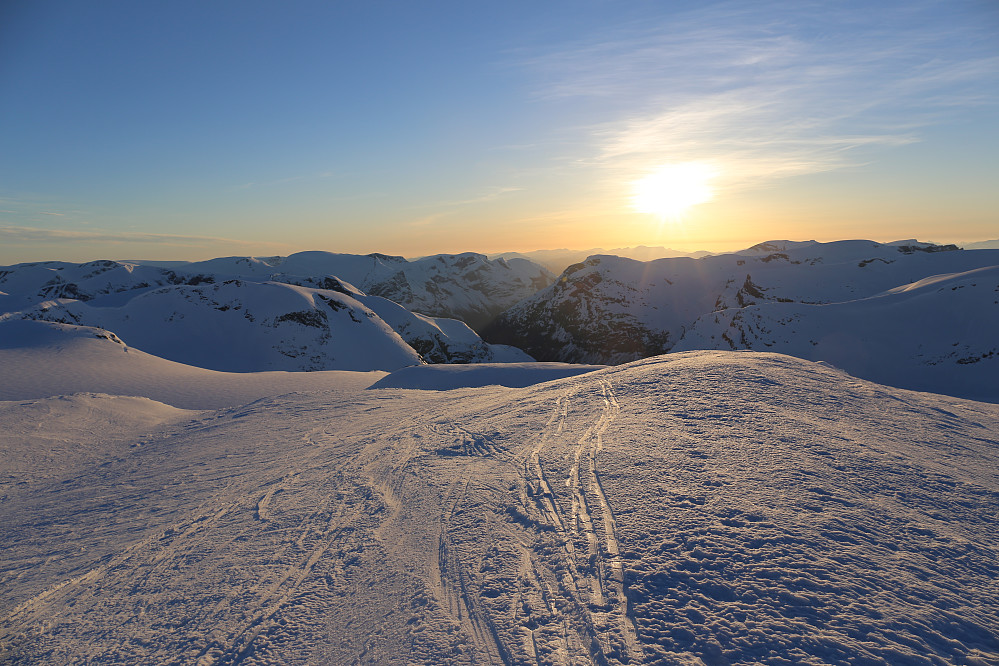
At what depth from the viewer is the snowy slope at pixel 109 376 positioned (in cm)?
1630

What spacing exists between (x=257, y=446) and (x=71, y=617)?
15.6 feet

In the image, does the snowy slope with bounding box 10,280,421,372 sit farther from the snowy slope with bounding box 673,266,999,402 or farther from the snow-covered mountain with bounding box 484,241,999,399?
the snowy slope with bounding box 673,266,999,402

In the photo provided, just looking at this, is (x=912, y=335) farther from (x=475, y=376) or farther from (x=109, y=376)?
(x=109, y=376)

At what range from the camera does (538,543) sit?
4.82m

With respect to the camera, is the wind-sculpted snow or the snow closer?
the wind-sculpted snow

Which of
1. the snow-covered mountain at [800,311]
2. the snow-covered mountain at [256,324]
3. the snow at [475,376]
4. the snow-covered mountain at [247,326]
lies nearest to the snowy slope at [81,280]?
the snow-covered mountain at [256,324]

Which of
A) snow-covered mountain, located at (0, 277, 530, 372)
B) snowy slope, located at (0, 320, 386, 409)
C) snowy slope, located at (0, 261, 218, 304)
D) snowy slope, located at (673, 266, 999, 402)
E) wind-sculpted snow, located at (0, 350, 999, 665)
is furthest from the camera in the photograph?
snowy slope, located at (0, 261, 218, 304)

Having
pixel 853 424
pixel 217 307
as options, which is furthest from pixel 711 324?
pixel 217 307

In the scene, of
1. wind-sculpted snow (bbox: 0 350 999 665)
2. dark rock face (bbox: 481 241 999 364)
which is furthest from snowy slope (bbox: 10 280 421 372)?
dark rock face (bbox: 481 241 999 364)

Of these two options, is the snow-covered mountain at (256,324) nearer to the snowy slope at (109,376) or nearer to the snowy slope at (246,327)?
the snowy slope at (246,327)

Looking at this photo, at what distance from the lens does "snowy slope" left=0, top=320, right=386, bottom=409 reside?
16297mm

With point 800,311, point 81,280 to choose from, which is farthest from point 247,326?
point 81,280

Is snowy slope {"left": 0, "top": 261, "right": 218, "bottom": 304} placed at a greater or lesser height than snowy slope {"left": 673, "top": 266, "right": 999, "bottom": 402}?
greater

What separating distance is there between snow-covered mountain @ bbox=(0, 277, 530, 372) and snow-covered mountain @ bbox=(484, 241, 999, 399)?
32.0 m
